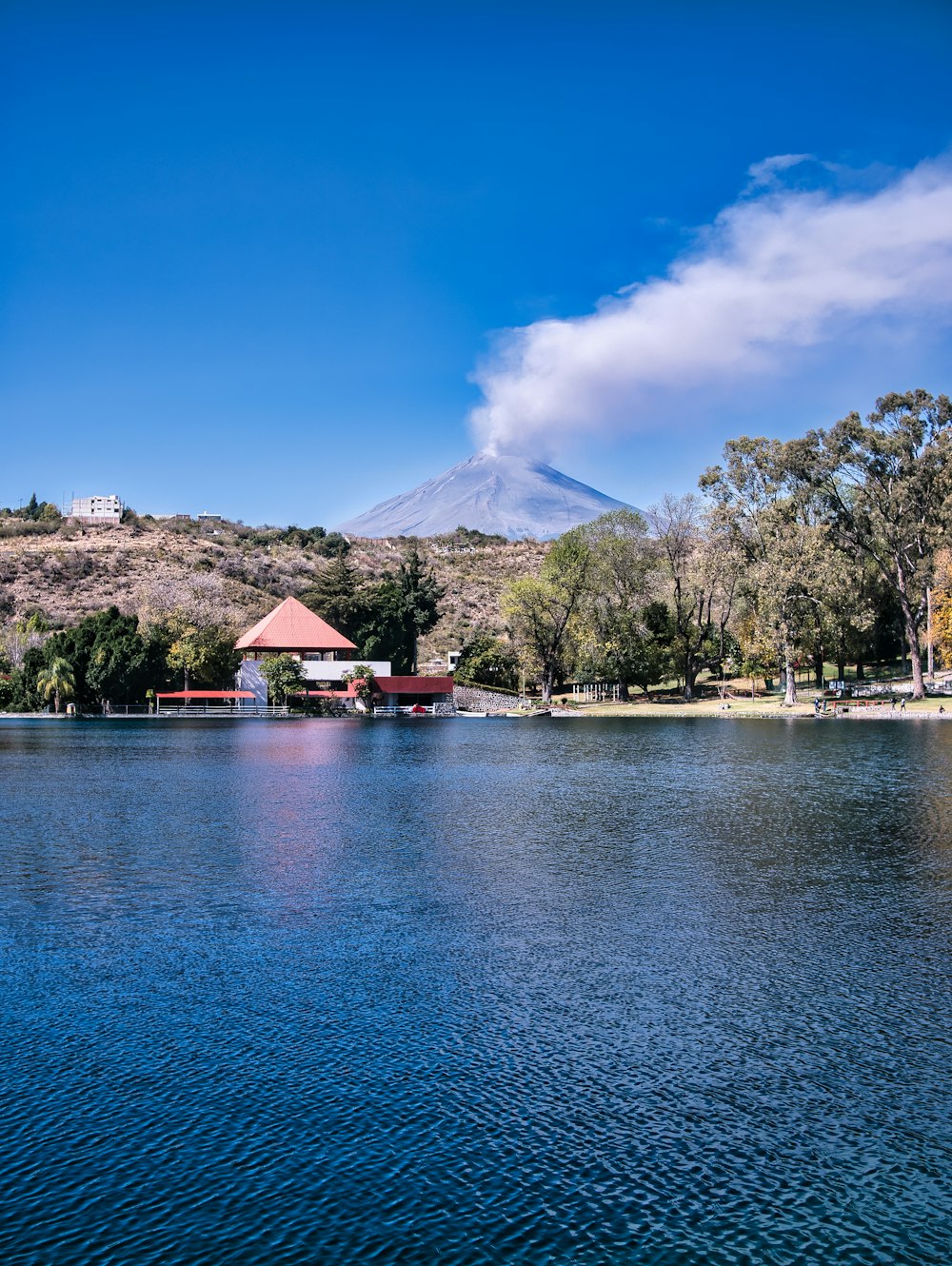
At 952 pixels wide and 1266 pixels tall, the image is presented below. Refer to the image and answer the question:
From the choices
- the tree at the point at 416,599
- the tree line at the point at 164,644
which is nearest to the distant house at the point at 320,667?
the tree line at the point at 164,644

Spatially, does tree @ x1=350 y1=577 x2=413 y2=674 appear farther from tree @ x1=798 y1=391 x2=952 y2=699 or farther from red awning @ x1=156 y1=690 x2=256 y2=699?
tree @ x1=798 y1=391 x2=952 y2=699

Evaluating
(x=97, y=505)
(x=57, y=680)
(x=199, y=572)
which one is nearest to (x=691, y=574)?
(x=57, y=680)

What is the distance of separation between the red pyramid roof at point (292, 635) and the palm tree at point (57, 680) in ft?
42.1

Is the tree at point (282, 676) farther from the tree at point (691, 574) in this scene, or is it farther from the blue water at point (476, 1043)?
the blue water at point (476, 1043)

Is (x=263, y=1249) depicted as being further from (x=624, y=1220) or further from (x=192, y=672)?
(x=192, y=672)

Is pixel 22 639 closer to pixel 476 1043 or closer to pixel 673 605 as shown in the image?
pixel 673 605

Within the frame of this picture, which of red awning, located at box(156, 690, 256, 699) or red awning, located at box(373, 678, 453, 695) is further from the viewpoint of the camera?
red awning, located at box(373, 678, 453, 695)

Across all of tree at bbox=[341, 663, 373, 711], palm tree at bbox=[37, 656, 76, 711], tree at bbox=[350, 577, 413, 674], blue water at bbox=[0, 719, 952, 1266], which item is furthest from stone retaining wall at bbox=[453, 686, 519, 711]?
blue water at bbox=[0, 719, 952, 1266]

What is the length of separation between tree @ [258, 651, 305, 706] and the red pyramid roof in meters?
2.35

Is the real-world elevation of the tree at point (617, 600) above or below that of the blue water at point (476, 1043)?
above

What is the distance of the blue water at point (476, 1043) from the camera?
21.1 ft

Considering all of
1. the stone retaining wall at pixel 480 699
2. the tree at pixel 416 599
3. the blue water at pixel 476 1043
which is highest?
the tree at pixel 416 599

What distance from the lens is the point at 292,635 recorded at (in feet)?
250

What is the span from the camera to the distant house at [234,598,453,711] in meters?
74.3
